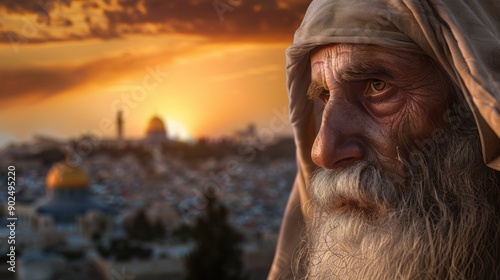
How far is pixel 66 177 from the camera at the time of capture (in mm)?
13023

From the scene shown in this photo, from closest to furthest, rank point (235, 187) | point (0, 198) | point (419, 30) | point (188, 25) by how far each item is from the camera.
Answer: point (419, 30)
point (188, 25)
point (0, 198)
point (235, 187)

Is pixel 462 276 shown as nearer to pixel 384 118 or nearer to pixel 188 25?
pixel 384 118

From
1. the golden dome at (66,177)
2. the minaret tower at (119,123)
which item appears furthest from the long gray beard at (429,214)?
the golden dome at (66,177)

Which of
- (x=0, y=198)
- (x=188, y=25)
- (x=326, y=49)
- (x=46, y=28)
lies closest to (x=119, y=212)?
(x=0, y=198)

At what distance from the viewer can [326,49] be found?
111 centimetres

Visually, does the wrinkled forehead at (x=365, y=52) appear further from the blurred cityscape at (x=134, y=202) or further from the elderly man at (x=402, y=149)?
the blurred cityscape at (x=134, y=202)

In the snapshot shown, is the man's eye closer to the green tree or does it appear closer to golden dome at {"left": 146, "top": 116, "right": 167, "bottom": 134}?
golden dome at {"left": 146, "top": 116, "right": 167, "bottom": 134}

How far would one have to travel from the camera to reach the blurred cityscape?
9.97 metres

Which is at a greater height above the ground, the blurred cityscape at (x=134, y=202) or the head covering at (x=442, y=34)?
the head covering at (x=442, y=34)

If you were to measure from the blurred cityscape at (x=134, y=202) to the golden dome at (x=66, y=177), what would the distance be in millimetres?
19

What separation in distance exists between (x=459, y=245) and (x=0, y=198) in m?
8.64

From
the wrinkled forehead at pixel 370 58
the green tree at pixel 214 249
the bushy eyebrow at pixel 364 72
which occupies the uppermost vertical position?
the wrinkled forehead at pixel 370 58

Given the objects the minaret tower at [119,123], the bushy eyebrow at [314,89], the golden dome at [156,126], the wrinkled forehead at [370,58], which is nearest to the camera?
the wrinkled forehead at [370,58]

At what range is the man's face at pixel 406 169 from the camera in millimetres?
1036
